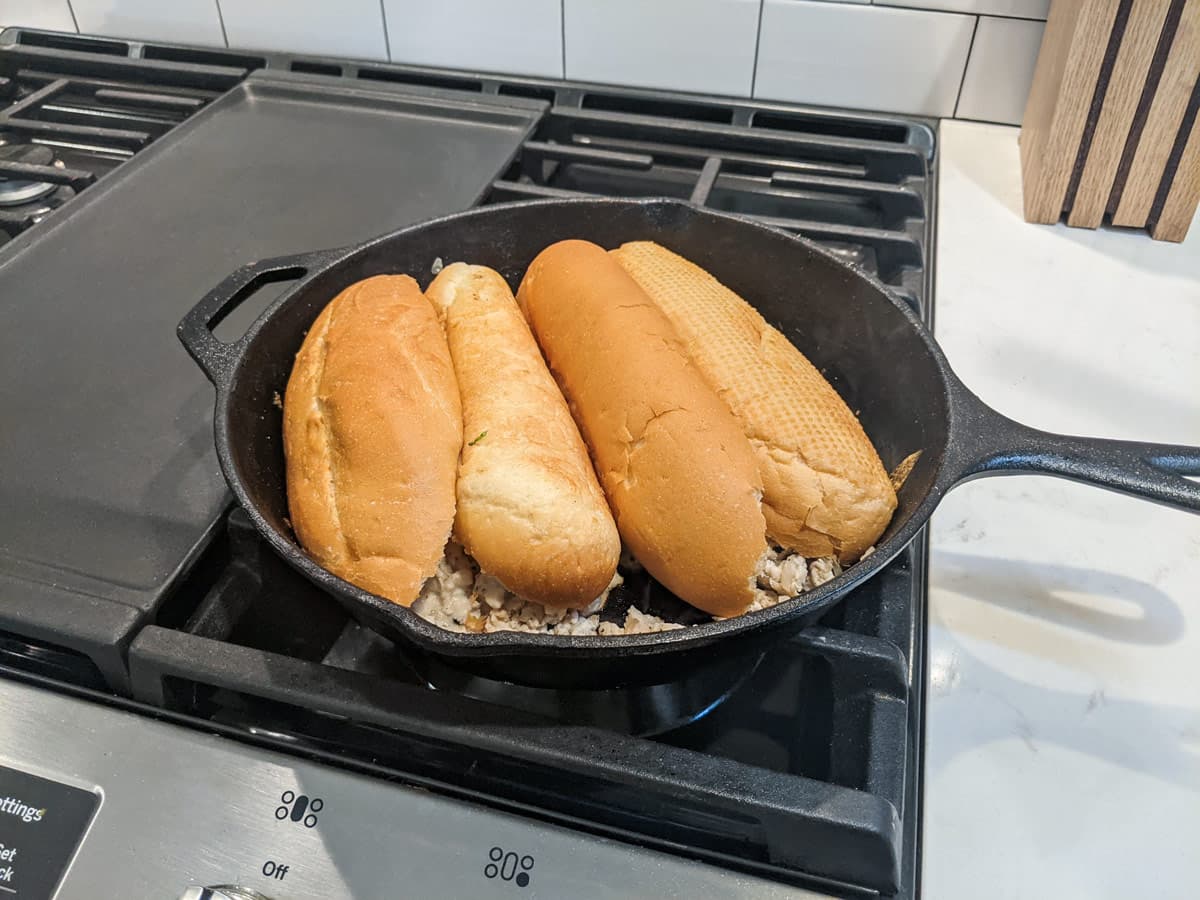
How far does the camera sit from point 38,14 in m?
1.24

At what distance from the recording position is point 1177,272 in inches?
35.1

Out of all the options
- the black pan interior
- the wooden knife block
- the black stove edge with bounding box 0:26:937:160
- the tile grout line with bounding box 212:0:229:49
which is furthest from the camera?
the tile grout line with bounding box 212:0:229:49

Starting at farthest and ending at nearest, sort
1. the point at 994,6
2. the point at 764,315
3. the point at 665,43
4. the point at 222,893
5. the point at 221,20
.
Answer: the point at 221,20 → the point at 665,43 → the point at 994,6 → the point at 764,315 → the point at 222,893

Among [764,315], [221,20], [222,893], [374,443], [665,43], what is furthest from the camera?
[221,20]

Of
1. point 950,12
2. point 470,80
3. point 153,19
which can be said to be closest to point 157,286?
point 470,80

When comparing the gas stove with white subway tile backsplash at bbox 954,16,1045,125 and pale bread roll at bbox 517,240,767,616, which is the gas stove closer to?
pale bread roll at bbox 517,240,767,616

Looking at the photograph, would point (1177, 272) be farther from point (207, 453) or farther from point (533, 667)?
point (207, 453)

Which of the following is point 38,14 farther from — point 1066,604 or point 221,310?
point 1066,604

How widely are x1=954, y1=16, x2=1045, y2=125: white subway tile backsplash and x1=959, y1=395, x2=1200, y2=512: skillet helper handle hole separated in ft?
2.07

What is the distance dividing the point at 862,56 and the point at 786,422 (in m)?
0.60

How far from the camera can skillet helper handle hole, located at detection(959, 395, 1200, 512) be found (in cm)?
50

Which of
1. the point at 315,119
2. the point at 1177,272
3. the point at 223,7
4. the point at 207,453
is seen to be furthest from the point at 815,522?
the point at 223,7

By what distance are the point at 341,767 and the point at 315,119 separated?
2.69ft

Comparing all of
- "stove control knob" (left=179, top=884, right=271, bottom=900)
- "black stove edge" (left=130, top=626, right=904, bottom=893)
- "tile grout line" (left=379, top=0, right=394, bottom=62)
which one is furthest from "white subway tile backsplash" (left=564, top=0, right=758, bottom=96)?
"stove control knob" (left=179, top=884, right=271, bottom=900)
